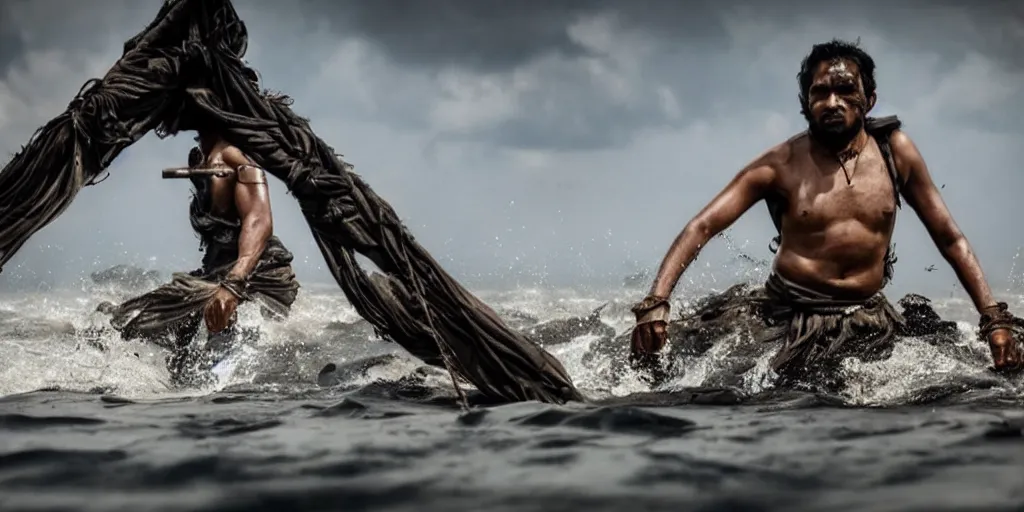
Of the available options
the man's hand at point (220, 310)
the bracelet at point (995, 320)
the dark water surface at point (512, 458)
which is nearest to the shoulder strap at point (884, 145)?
the bracelet at point (995, 320)

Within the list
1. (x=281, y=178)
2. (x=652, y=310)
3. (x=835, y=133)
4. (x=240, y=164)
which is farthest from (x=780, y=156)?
(x=240, y=164)

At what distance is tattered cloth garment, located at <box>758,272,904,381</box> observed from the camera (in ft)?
21.4

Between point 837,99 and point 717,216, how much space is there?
0.90 m

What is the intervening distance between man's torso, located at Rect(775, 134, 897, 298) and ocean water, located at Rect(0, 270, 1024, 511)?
1.66 feet

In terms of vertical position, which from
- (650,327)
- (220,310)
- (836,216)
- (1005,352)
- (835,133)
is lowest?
(1005,352)

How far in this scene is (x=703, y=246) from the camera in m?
6.58

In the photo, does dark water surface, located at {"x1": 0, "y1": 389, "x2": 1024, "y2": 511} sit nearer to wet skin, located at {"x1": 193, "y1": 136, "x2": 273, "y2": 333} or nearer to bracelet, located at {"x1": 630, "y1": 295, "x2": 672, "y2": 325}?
bracelet, located at {"x1": 630, "y1": 295, "x2": 672, "y2": 325}

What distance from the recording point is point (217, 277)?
8578 millimetres

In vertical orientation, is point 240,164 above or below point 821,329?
above

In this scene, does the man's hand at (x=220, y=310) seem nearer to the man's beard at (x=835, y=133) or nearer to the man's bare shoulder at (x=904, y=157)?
the man's beard at (x=835, y=133)

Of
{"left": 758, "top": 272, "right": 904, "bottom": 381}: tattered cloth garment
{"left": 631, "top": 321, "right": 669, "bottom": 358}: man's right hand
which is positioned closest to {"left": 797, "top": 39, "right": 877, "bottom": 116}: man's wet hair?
{"left": 758, "top": 272, "right": 904, "bottom": 381}: tattered cloth garment

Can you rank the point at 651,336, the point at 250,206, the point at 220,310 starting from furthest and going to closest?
the point at 250,206 → the point at 220,310 → the point at 651,336

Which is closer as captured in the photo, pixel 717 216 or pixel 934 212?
pixel 717 216

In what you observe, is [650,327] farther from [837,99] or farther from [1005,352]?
[1005,352]
